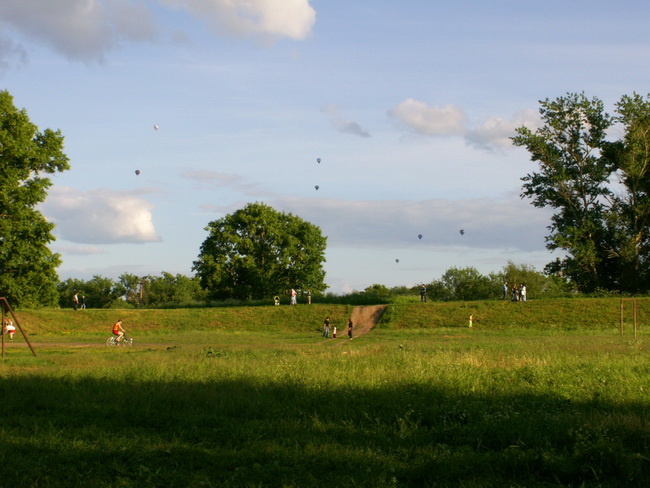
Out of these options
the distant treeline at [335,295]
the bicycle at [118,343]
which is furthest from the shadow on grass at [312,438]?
the distant treeline at [335,295]

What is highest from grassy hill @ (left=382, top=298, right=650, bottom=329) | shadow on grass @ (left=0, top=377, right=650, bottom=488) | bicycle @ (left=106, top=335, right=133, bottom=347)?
grassy hill @ (left=382, top=298, right=650, bottom=329)

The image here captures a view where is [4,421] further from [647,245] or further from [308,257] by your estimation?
[308,257]

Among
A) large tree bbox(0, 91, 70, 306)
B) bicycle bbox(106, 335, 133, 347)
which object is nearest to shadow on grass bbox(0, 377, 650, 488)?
bicycle bbox(106, 335, 133, 347)

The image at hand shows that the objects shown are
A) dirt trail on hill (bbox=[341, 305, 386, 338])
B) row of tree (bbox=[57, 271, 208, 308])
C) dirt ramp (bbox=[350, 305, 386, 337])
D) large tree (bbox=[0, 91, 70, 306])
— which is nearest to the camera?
large tree (bbox=[0, 91, 70, 306])

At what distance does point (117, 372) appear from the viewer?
17922 mm

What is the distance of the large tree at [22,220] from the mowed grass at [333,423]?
29.7 meters

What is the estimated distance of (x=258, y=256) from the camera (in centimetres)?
8294

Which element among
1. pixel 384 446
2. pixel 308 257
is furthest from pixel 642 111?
pixel 384 446

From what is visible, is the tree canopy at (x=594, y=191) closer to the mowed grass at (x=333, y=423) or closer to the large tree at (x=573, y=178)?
the large tree at (x=573, y=178)

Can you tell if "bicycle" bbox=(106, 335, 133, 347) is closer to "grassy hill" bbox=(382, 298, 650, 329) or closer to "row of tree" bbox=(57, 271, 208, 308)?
"grassy hill" bbox=(382, 298, 650, 329)

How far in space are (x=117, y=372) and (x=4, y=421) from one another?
5916 mm

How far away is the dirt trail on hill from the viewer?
1937 inches

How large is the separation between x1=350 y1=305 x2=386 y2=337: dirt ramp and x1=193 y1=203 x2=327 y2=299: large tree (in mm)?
26436

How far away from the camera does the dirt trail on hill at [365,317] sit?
49.2 metres
